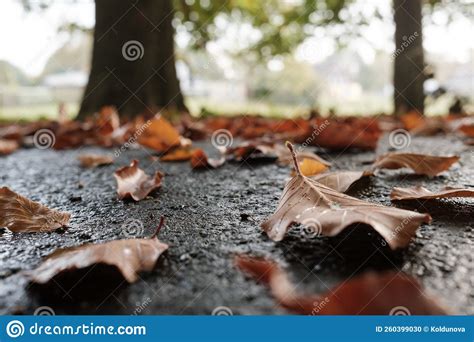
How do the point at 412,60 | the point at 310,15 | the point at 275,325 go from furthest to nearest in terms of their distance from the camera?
the point at 310,15
the point at 412,60
the point at 275,325

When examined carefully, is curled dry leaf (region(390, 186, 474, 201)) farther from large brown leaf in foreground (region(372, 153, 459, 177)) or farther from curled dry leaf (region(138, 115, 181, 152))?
curled dry leaf (region(138, 115, 181, 152))

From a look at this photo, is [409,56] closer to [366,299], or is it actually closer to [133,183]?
[133,183]

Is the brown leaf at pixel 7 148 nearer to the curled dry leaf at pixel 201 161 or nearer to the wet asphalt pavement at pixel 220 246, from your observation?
the wet asphalt pavement at pixel 220 246

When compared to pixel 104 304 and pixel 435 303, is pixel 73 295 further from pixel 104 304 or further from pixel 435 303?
pixel 435 303

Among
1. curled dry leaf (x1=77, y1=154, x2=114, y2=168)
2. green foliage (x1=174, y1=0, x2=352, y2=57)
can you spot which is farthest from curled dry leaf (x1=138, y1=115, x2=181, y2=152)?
green foliage (x1=174, y1=0, x2=352, y2=57)

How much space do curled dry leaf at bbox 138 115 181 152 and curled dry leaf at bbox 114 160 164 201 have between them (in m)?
0.67

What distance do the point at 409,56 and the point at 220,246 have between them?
5808 millimetres

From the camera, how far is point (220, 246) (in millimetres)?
788

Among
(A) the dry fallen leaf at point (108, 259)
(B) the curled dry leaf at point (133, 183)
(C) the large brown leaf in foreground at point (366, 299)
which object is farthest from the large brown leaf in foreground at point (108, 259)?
(B) the curled dry leaf at point (133, 183)

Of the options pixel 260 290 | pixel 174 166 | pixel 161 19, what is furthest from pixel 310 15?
pixel 260 290

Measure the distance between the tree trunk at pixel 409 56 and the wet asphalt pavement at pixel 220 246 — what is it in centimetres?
464

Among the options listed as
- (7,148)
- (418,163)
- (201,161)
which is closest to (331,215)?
(418,163)

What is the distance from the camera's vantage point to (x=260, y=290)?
1.98 feet

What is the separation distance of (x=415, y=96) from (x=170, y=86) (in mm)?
3473
